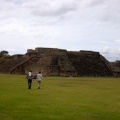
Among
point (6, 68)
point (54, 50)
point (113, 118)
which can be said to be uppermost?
point (54, 50)

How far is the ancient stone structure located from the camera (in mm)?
46031

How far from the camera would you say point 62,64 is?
46.6 m

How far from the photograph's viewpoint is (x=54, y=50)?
5125cm

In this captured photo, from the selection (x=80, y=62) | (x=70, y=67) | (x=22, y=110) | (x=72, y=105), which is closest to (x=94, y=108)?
(x=72, y=105)

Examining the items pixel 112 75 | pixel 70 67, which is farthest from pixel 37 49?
pixel 112 75

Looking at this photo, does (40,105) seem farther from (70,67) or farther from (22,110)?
(70,67)

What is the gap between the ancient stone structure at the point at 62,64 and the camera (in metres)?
46.0

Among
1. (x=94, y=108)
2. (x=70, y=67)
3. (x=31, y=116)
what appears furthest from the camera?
(x=70, y=67)

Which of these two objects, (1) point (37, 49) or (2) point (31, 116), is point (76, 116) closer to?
(2) point (31, 116)

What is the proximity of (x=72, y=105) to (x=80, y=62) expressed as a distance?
3762cm

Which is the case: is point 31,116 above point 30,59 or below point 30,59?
below

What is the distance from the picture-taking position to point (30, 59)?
170ft

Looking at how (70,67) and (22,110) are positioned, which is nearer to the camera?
(22,110)

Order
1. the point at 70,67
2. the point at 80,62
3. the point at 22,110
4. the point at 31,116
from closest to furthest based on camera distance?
the point at 31,116
the point at 22,110
the point at 70,67
the point at 80,62
